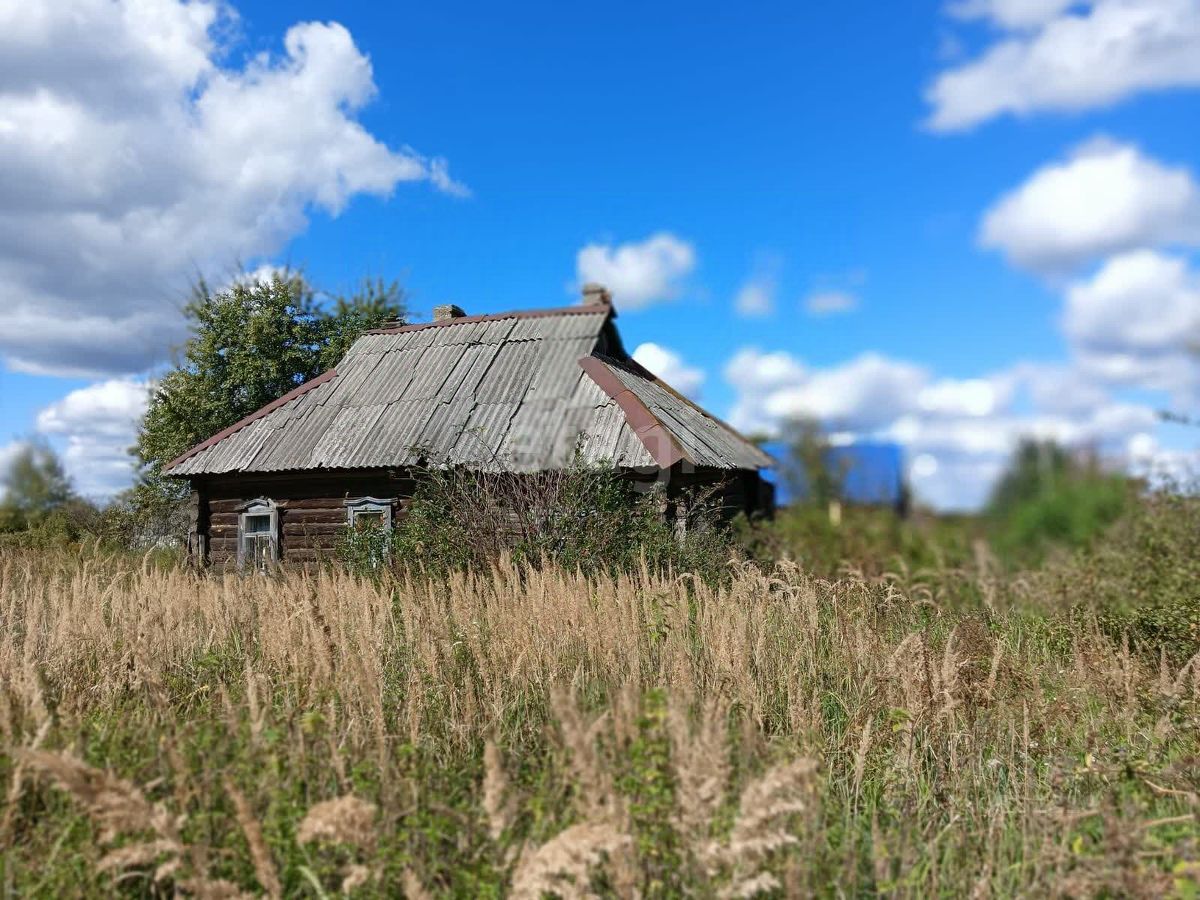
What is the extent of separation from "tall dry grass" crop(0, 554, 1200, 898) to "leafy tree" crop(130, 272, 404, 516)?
6.06 m

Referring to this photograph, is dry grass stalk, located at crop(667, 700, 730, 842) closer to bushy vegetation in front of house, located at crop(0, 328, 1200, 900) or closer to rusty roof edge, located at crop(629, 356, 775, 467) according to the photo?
bushy vegetation in front of house, located at crop(0, 328, 1200, 900)

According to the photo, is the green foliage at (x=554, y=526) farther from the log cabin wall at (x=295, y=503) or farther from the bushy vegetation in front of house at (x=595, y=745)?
the bushy vegetation in front of house at (x=595, y=745)

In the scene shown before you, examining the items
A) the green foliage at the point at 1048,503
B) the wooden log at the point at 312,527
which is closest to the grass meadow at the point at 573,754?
the green foliage at the point at 1048,503

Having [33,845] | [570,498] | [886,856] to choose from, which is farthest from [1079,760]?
[570,498]

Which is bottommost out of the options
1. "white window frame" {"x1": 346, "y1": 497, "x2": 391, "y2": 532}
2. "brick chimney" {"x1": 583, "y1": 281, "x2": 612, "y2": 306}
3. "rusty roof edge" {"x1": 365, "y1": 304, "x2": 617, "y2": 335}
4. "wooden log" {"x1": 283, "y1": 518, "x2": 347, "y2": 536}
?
"wooden log" {"x1": 283, "y1": 518, "x2": 347, "y2": 536}

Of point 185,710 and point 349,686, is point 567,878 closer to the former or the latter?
point 349,686

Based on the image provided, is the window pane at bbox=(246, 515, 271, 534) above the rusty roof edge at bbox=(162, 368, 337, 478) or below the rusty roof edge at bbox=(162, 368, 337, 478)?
below

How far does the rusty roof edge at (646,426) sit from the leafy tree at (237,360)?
4167mm

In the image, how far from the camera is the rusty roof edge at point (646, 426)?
10.5 metres

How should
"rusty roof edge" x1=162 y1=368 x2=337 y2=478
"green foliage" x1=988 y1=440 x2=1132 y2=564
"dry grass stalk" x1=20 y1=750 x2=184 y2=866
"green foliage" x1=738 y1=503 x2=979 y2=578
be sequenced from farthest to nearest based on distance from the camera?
"rusty roof edge" x1=162 y1=368 x2=337 y2=478
"green foliage" x1=738 y1=503 x2=979 y2=578
"green foliage" x1=988 y1=440 x2=1132 y2=564
"dry grass stalk" x1=20 y1=750 x2=184 y2=866

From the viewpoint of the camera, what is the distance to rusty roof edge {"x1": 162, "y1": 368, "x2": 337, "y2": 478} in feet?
41.5

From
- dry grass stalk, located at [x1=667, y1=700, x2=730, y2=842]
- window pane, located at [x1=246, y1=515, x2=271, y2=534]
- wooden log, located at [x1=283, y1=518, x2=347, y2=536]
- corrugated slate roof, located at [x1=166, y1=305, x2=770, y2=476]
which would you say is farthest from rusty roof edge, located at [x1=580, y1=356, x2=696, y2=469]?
dry grass stalk, located at [x1=667, y1=700, x2=730, y2=842]

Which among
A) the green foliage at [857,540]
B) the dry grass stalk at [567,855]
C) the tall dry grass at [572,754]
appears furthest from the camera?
the green foliage at [857,540]

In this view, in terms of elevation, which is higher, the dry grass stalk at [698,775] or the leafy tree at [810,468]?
the leafy tree at [810,468]
